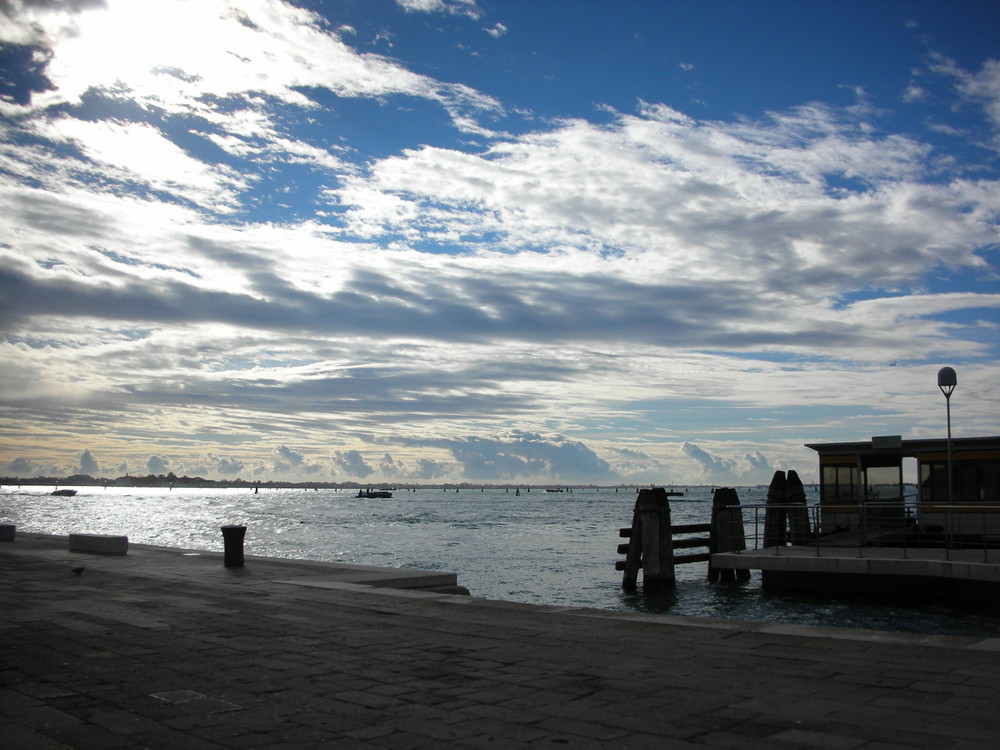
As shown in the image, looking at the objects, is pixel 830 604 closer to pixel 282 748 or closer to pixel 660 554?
pixel 660 554

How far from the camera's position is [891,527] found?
2536 centimetres

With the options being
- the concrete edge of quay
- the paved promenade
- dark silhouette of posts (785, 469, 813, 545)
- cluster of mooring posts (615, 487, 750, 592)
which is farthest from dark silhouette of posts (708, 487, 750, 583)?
the paved promenade

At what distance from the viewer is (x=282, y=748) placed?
516 cm

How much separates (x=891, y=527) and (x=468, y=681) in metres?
22.3

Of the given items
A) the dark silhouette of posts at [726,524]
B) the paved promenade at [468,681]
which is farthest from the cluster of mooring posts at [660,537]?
the paved promenade at [468,681]

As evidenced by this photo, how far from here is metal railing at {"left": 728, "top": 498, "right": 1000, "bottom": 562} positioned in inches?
792

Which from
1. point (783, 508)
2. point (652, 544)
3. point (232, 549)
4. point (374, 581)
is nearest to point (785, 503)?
point (783, 508)

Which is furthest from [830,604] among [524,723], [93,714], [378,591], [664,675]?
[93,714]

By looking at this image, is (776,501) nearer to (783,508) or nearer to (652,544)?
(783,508)

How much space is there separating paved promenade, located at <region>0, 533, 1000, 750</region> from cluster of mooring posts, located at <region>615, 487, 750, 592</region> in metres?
12.3

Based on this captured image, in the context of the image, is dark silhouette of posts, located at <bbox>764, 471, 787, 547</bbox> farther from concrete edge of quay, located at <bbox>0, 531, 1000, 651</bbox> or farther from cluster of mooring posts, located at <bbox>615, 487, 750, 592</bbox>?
concrete edge of quay, located at <bbox>0, 531, 1000, 651</bbox>

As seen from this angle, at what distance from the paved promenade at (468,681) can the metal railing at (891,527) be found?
11.5m

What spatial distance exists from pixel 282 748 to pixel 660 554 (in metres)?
19.4

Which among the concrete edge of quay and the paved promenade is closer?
the paved promenade
